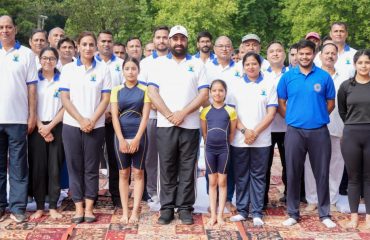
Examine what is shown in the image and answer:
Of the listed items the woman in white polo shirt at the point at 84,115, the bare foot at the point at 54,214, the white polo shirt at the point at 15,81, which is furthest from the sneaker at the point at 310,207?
the white polo shirt at the point at 15,81

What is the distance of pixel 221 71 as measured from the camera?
21.7ft

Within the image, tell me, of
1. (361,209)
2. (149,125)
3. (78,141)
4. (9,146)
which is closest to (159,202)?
(149,125)

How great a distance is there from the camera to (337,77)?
630 cm

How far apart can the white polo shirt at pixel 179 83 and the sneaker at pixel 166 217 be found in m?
1.01

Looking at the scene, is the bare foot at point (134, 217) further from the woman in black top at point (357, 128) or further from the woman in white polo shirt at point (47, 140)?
the woman in black top at point (357, 128)

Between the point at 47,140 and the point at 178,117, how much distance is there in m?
1.59

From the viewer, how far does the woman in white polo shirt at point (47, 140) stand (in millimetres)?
5887

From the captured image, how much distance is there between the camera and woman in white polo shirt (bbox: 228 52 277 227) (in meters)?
5.79

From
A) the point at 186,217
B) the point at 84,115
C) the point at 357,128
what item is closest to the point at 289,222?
the point at 186,217

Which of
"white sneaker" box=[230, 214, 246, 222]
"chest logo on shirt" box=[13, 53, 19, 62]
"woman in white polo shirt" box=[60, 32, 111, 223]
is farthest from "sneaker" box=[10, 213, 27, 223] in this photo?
"white sneaker" box=[230, 214, 246, 222]

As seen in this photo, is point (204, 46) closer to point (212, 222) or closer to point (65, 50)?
point (65, 50)

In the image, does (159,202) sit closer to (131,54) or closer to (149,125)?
(149,125)

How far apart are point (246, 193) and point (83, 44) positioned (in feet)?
8.41

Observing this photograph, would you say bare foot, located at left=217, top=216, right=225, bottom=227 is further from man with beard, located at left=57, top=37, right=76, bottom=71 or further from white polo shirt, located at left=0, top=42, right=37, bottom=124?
man with beard, located at left=57, top=37, right=76, bottom=71
